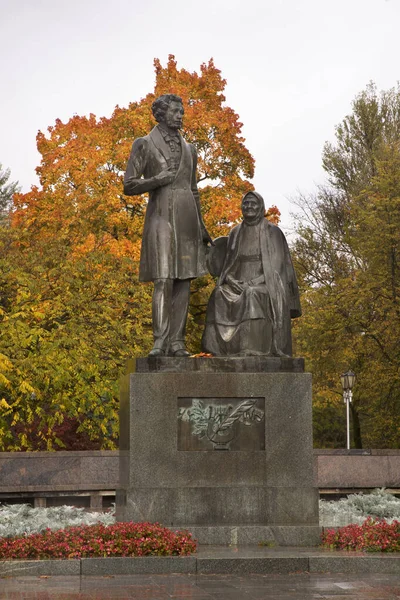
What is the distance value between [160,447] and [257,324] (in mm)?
1833

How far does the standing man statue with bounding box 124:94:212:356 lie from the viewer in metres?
12.5

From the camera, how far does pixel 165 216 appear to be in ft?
41.4

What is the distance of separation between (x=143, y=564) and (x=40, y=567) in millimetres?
904

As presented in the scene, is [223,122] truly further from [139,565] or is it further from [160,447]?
[139,565]

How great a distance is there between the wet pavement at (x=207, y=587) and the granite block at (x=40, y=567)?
0.44ft

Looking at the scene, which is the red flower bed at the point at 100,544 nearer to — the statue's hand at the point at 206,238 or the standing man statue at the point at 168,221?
the standing man statue at the point at 168,221

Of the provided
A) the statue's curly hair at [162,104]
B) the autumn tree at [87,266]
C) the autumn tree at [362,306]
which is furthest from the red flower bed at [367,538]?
the autumn tree at [362,306]

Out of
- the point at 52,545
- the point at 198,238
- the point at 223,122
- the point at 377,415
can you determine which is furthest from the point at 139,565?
the point at 223,122

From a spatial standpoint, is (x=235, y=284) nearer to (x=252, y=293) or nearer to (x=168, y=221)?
(x=252, y=293)

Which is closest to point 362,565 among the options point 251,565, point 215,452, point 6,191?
point 251,565

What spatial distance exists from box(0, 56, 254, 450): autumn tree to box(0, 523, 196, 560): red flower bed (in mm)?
9936

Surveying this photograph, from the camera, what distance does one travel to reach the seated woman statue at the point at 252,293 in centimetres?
1252

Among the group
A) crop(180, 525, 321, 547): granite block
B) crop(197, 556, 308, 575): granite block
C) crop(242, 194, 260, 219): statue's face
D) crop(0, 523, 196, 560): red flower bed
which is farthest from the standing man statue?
crop(197, 556, 308, 575): granite block

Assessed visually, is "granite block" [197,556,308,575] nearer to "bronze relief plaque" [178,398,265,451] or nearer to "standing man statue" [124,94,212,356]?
"bronze relief plaque" [178,398,265,451]
